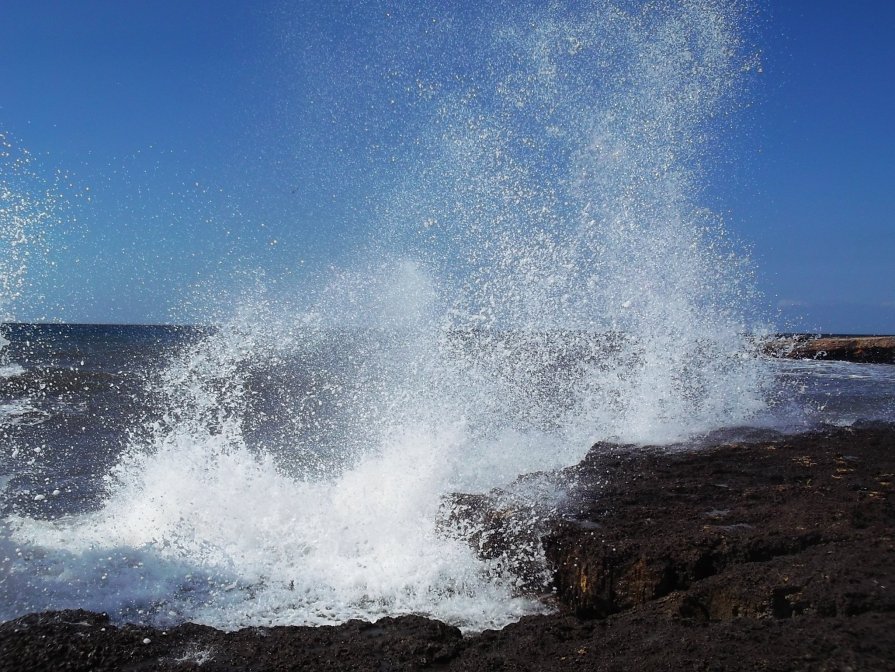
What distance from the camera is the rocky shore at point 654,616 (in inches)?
116

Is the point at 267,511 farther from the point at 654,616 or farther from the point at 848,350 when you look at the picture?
the point at 848,350

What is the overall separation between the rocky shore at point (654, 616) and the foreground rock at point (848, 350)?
30.6 meters

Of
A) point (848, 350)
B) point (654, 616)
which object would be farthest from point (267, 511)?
point (848, 350)

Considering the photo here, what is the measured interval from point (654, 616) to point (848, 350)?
35.0 m

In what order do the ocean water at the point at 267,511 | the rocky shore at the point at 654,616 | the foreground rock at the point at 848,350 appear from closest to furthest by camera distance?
the rocky shore at the point at 654,616, the ocean water at the point at 267,511, the foreground rock at the point at 848,350

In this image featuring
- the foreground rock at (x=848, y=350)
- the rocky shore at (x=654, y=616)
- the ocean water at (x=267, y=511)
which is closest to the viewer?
the rocky shore at (x=654, y=616)

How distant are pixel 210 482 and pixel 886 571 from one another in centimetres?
623

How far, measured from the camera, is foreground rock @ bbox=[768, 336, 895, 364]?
30.6 meters

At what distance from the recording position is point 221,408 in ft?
48.1

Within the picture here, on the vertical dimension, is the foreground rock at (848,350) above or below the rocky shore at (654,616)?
below

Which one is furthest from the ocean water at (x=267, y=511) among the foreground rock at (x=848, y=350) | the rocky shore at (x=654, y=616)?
the foreground rock at (x=848, y=350)

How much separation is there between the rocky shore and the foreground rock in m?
30.6

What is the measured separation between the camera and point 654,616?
11.3 ft

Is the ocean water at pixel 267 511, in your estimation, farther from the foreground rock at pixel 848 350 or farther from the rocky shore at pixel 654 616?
the foreground rock at pixel 848 350
